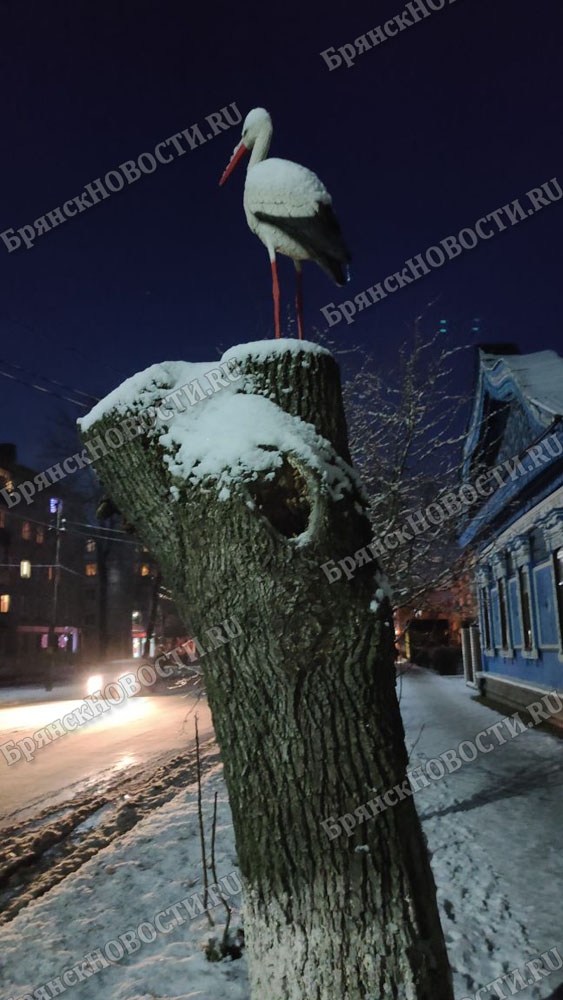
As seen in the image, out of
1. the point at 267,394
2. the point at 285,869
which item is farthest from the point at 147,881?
the point at 267,394

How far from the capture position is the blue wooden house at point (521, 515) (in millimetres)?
10322

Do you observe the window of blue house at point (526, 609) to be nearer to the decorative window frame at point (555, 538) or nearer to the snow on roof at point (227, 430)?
the decorative window frame at point (555, 538)

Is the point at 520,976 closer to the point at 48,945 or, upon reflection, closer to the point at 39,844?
the point at 48,945

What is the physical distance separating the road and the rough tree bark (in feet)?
12.5

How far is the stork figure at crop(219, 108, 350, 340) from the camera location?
15.1ft

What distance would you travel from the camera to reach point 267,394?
2.45 meters

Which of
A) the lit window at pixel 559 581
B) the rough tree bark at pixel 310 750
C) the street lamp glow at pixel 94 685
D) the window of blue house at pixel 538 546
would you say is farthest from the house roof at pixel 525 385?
the street lamp glow at pixel 94 685

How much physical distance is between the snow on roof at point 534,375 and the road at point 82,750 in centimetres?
738

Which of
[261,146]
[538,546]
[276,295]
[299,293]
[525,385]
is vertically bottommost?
[538,546]

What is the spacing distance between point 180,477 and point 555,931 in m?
4.00

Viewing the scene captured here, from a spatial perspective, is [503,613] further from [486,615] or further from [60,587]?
[60,587]

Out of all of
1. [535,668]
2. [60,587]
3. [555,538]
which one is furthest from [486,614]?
[60,587]

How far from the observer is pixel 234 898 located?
495cm

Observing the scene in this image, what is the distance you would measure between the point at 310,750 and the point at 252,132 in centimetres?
509
